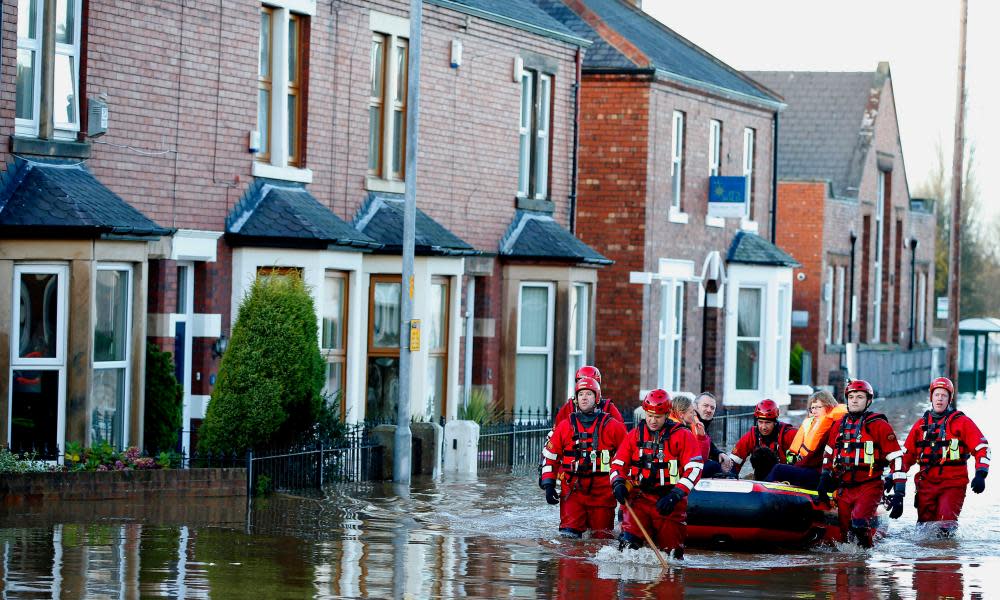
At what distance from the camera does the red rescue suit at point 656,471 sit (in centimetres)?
1518

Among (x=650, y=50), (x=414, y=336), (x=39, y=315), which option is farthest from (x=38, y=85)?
(x=650, y=50)

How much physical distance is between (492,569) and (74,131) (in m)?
7.58

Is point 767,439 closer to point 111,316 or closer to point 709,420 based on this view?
point 709,420

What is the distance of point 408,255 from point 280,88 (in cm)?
342

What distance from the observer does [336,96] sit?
23672mm

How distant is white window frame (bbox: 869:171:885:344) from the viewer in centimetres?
4941

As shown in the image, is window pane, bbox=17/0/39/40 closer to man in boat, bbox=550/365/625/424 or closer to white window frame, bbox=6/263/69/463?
white window frame, bbox=6/263/69/463

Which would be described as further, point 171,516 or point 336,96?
point 336,96

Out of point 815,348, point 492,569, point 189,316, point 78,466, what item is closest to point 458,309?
point 189,316

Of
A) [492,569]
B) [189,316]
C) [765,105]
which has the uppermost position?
[765,105]

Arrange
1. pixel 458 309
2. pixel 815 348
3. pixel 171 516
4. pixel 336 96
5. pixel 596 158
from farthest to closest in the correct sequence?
pixel 815 348
pixel 596 158
pixel 458 309
pixel 336 96
pixel 171 516

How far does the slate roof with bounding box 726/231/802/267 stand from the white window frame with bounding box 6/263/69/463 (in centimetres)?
1898

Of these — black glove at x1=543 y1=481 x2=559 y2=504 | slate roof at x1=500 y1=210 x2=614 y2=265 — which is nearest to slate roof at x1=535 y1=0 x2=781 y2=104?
slate roof at x1=500 y1=210 x2=614 y2=265

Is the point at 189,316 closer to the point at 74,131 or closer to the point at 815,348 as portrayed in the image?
the point at 74,131
